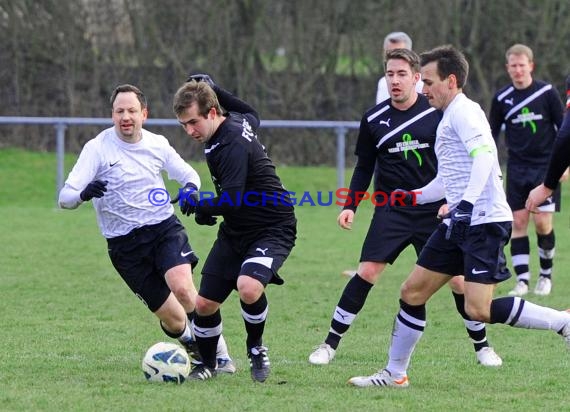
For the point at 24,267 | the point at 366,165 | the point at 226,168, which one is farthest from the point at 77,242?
the point at 226,168

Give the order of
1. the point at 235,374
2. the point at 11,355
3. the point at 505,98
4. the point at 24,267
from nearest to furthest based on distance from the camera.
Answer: the point at 235,374 → the point at 11,355 → the point at 505,98 → the point at 24,267

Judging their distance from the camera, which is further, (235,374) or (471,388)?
(235,374)

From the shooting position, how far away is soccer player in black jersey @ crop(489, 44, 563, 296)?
10.3 meters

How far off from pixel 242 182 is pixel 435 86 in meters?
1.17

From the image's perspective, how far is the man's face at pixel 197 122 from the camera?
6.17 metres

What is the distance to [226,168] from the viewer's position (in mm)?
6207

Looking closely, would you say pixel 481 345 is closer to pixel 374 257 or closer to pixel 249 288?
Answer: pixel 374 257

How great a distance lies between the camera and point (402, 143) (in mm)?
7328

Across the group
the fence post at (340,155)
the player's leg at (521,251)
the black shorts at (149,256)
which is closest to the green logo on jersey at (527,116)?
the player's leg at (521,251)

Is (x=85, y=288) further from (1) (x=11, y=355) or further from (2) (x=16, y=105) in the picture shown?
(2) (x=16, y=105)

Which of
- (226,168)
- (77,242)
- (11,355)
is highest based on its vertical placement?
(226,168)

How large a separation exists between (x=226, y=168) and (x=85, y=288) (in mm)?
4696

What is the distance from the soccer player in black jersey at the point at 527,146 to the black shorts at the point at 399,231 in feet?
10.7

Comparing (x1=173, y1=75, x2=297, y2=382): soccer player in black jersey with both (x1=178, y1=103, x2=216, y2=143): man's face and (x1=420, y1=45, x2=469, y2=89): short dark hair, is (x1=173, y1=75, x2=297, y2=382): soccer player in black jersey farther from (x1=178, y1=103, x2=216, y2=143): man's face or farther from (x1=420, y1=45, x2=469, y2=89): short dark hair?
(x1=420, y1=45, x2=469, y2=89): short dark hair
